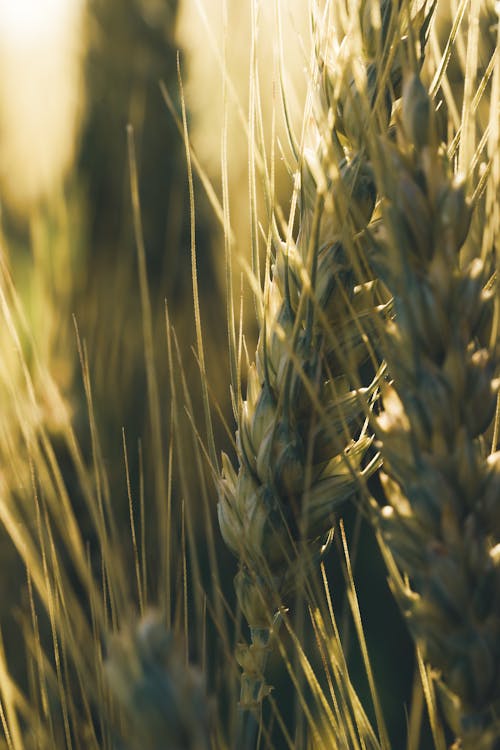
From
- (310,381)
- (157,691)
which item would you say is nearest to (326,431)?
(310,381)

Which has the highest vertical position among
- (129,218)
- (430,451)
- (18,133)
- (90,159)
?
(18,133)

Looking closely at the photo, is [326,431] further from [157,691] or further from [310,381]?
[157,691]

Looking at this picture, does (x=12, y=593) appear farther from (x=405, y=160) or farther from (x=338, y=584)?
(x=405, y=160)

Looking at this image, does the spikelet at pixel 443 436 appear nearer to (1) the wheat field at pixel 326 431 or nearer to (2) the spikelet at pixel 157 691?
(1) the wheat field at pixel 326 431

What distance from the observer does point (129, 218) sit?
95 cm

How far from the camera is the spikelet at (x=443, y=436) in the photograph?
13.0 inches

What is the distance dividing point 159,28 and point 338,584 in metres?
0.87

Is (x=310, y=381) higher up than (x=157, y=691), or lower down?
higher up

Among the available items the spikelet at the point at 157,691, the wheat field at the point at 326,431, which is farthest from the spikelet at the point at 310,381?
the spikelet at the point at 157,691

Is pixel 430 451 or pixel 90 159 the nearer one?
pixel 430 451

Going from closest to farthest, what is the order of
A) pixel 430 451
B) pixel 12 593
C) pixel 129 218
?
1. pixel 430 451
2. pixel 12 593
3. pixel 129 218

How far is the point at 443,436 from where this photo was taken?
1.09 feet

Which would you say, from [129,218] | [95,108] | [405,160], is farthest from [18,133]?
[405,160]

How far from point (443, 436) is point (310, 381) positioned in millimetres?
96
